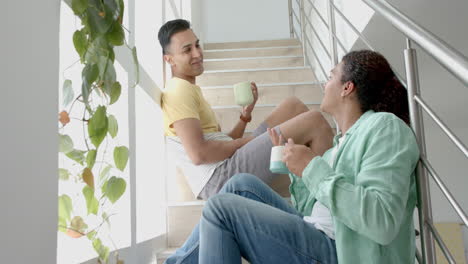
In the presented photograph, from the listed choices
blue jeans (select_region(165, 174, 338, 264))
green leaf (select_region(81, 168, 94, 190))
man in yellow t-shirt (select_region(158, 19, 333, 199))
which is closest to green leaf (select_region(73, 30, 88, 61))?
green leaf (select_region(81, 168, 94, 190))

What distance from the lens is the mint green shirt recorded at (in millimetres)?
749

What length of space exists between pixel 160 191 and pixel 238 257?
2.96 feet

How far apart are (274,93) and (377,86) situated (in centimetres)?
135

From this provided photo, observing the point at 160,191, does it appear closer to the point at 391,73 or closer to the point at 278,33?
the point at 391,73

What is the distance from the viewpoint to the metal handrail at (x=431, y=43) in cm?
55

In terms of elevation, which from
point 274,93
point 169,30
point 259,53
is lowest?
point 274,93

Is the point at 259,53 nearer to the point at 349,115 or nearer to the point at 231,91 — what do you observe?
the point at 231,91

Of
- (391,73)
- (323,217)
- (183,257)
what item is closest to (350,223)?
(323,217)

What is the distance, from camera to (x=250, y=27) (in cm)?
497

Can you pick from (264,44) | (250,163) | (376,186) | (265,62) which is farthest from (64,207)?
(264,44)

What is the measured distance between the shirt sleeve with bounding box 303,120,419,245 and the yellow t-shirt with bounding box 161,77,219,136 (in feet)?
2.95

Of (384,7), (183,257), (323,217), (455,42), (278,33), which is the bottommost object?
(183,257)

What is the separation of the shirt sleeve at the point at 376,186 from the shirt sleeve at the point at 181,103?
0.89m

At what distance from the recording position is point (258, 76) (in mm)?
2570
